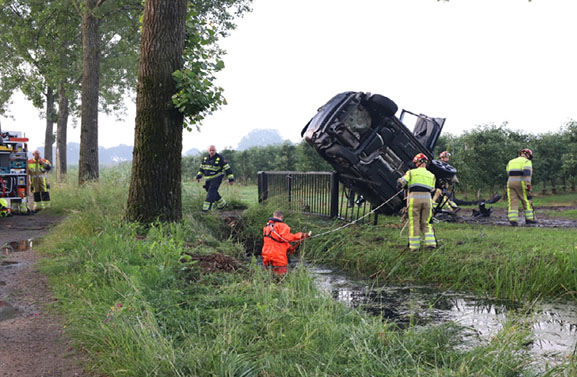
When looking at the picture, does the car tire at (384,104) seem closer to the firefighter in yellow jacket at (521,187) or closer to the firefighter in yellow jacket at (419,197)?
the firefighter in yellow jacket at (419,197)

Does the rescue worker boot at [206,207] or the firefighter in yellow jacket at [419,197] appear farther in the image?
the rescue worker boot at [206,207]

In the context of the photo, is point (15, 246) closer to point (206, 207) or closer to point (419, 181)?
point (206, 207)

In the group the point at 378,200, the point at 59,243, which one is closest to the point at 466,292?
the point at 378,200

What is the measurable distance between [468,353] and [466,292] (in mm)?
3060

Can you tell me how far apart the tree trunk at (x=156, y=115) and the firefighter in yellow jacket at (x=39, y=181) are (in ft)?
24.8

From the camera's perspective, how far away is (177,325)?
3.76 m

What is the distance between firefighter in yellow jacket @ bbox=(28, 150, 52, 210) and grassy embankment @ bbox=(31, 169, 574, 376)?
831 cm

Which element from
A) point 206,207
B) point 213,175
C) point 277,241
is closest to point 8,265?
point 277,241

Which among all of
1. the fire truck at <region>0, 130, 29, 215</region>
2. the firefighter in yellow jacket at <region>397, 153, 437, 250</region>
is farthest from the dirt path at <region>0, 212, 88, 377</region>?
the fire truck at <region>0, 130, 29, 215</region>

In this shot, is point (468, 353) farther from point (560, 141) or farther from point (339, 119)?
point (560, 141)

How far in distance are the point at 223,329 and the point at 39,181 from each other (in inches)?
468

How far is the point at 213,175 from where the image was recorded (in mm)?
11914

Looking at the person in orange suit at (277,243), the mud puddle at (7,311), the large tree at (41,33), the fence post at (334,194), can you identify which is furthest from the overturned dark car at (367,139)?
the large tree at (41,33)

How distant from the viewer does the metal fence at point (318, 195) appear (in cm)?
1025
